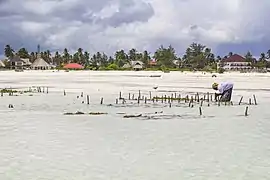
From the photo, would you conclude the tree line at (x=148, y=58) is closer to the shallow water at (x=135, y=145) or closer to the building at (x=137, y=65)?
the building at (x=137, y=65)

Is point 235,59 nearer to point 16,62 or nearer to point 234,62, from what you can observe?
point 234,62

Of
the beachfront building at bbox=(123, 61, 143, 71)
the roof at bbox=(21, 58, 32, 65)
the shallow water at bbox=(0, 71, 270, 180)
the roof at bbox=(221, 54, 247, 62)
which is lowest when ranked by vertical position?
the shallow water at bbox=(0, 71, 270, 180)

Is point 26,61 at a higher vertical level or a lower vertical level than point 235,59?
lower

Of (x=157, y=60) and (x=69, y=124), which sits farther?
(x=157, y=60)

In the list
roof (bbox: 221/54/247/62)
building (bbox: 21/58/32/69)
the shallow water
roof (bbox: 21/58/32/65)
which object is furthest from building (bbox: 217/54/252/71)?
the shallow water

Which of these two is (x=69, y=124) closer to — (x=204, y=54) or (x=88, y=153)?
(x=88, y=153)

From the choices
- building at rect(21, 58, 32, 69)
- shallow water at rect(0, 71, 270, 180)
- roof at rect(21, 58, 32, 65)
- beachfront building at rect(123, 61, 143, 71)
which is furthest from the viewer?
roof at rect(21, 58, 32, 65)

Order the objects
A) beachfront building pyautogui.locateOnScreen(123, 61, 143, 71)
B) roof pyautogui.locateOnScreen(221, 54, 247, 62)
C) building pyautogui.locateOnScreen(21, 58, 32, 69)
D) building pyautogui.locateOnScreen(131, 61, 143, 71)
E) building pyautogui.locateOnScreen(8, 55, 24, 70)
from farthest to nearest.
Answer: roof pyautogui.locateOnScreen(221, 54, 247, 62), building pyautogui.locateOnScreen(21, 58, 32, 69), building pyautogui.locateOnScreen(8, 55, 24, 70), beachfront building pyautogui.locateOnScreen(123, 61, 143, 71), building pyautogui.locateOnScreen(131, 61, 143, 71)

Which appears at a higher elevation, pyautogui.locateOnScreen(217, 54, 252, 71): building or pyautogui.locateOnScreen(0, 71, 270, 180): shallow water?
pyautogui.locateOnScreen(217, 54, 252, 71): building

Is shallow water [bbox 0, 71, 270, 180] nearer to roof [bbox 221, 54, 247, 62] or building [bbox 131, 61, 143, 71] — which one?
building [bbox 131, 61, 143, 71]

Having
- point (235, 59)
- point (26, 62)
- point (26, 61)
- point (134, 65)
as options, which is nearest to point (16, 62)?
point (26, 62)

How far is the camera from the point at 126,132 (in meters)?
17.1

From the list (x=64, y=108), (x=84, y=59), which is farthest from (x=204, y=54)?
(x=64, y=108)

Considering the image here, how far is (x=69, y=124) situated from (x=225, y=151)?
7.35 metres
